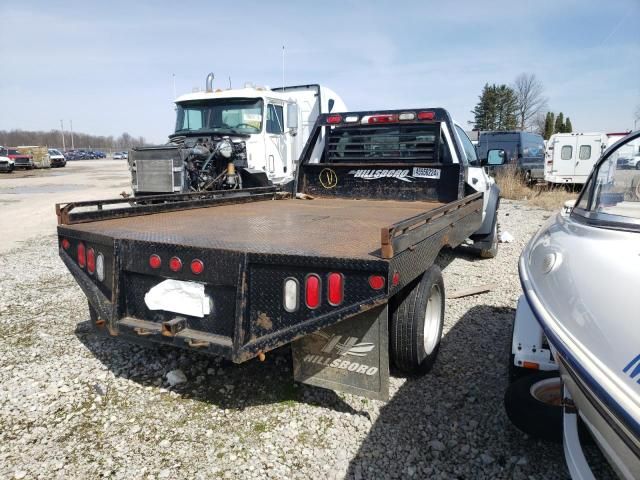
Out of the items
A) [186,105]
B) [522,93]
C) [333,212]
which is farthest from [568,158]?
[522,93]

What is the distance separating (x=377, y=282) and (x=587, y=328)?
0.90 meters

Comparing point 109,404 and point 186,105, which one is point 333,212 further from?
point 186,105

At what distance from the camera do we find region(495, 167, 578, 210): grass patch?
46.7 ft

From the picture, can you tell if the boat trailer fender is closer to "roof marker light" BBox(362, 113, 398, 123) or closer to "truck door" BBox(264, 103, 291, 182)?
"roof marker light" BBox(362, 113, 398, 123)

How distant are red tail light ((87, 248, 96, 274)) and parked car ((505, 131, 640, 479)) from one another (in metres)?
2.68

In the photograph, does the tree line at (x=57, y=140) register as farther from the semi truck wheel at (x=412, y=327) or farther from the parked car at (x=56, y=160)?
the semi truck wheel at (x=412, y=327)

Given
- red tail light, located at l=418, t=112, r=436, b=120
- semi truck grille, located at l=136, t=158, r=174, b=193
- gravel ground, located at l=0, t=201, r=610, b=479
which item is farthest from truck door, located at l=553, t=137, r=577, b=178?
gravel ground, located at l=0, t=201, r=610, b=479

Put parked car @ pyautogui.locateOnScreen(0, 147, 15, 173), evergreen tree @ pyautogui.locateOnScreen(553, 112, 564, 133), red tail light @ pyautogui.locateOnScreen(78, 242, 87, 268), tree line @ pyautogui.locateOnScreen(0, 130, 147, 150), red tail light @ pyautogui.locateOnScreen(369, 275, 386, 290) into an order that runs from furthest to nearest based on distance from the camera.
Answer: tree line @ pyautogui.locateOnScreen(0, 130, 147, 150)
evergreen tree @ pyautogui.locateOnScreen(553, 112, 564, 133)
parked car @ pyautogui.locateOnScreen(0, 147, 15, 173)
red tail light @ pyautogui.locateOnScreen(78, 242, 87, 268)
red tail light @ pyautogui.locateOnScreen(369, 275, 386, 290)

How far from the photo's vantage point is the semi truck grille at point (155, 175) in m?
8.84

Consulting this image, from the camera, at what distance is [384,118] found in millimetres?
5617

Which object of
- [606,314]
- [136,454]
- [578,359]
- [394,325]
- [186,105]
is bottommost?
[136,454]

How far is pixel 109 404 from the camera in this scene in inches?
122

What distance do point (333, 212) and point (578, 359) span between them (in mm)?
3013

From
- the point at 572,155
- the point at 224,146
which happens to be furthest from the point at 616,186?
the point at 572,155
